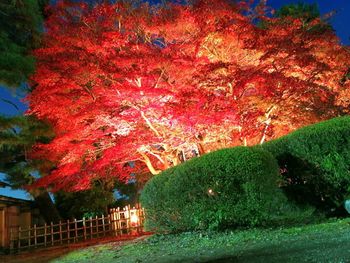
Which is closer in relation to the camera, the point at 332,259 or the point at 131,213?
the point at 332,259

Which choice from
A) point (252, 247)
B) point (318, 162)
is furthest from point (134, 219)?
point (252, 247)

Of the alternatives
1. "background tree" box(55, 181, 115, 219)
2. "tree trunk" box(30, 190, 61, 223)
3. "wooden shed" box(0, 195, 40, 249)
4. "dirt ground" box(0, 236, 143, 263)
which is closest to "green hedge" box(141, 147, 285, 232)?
"dirt ground" box(0, 236, 143, 263)

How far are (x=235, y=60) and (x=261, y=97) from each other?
1914 millimetres

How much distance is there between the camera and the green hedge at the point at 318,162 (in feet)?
29.6

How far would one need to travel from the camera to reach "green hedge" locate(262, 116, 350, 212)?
9.02m

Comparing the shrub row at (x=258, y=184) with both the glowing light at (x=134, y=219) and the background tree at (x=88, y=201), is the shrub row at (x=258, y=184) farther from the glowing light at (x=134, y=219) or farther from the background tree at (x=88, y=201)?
the background tree at (x=88, y=201)

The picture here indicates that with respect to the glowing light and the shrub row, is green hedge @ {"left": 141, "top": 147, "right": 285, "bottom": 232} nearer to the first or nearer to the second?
the shrub row

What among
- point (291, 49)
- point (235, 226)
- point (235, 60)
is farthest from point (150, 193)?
point (291, 49)

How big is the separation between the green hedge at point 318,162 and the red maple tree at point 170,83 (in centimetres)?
257

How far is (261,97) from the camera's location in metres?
12.4

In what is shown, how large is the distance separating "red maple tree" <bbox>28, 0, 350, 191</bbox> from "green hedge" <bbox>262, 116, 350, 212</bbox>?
8.43 feet

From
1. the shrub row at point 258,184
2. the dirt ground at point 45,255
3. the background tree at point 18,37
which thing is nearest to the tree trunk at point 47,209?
the dirt ground at point 45,255

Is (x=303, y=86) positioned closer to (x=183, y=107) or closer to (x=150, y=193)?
(x=183, y=107)

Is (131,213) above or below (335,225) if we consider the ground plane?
above
